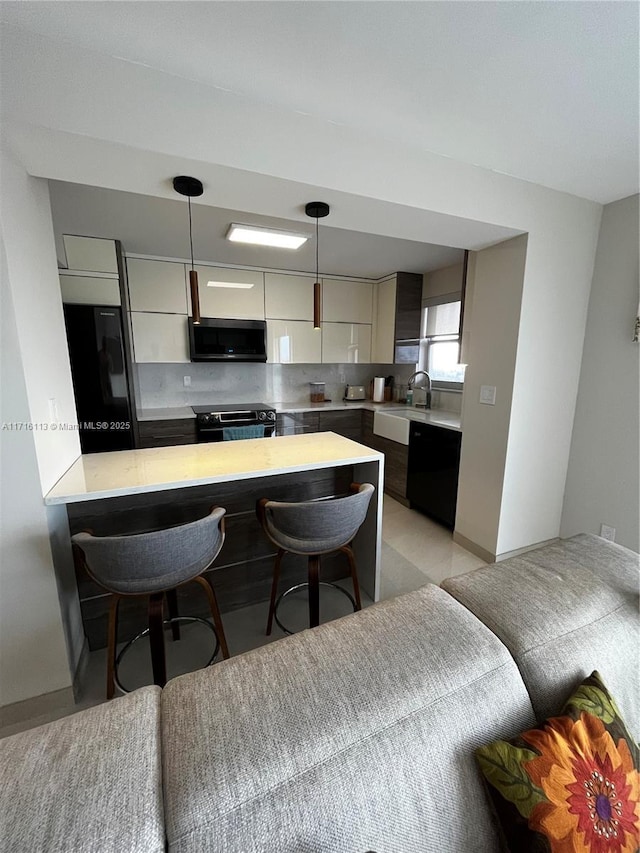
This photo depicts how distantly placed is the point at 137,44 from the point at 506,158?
1.69 meters

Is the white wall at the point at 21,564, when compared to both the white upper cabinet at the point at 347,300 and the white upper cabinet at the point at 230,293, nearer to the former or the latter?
the white upper cabinet at the point at 230,293

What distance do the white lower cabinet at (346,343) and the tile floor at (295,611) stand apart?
2.03 metres

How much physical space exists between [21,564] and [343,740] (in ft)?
4.51

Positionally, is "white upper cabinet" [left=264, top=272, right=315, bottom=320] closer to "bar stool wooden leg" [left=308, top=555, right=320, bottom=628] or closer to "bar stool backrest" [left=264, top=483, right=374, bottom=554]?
"bar stool backrest" [left=264, top=483, right=374, bottom=554]

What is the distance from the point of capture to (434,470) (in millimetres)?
3029

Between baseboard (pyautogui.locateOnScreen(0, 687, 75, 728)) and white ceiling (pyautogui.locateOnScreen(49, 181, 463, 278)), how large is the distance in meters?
2.26

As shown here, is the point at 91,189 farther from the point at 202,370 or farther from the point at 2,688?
the point at 2,688

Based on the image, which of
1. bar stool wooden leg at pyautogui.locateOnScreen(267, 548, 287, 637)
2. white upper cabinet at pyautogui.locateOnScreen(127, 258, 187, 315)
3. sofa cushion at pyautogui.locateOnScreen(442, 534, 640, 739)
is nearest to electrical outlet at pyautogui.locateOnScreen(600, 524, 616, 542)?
sofa cushion at pyautogui.locateOnScreen(442, 534, 640, 739)

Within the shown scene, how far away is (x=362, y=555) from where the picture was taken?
Result: 223 cm

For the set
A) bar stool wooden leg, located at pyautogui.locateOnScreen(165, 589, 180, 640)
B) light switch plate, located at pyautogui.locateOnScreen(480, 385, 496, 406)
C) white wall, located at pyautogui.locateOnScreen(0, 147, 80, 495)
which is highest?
white wall, located at pyautogui.locateOnScreen(0, 147, 80, 495)

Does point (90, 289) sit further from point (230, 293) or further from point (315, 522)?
point (315, 522)

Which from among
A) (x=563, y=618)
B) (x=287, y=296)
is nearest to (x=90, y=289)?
(x=287, y=296)

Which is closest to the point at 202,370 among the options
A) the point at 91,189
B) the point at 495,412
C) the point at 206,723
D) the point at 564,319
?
the point at 91,189

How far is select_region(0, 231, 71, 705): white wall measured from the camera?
1212 mm
